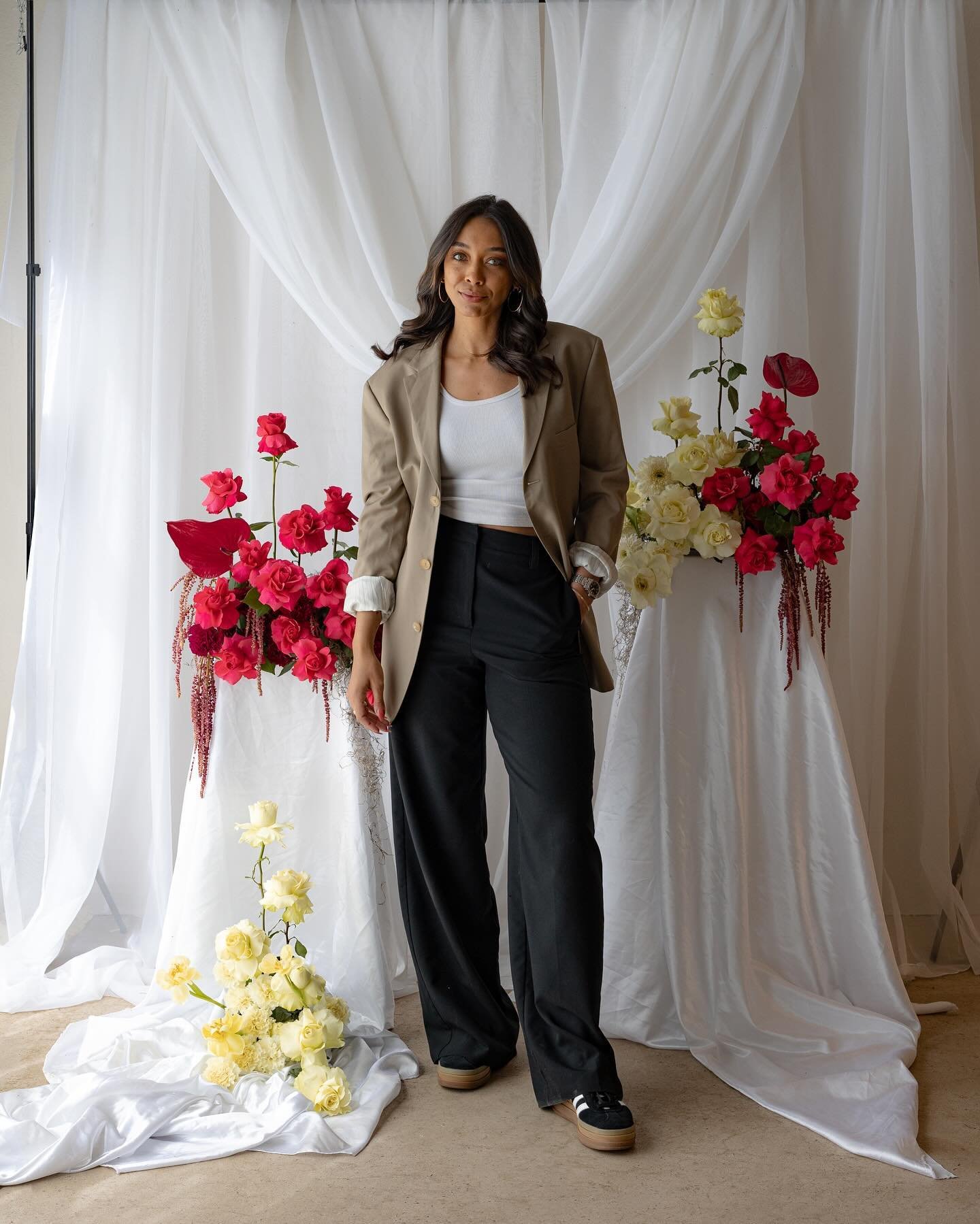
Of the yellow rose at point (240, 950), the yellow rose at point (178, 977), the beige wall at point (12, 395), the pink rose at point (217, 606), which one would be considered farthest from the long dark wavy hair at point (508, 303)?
the beige wall at point (12, 395)

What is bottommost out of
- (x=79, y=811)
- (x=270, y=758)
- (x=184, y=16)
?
(x=79, y=811)

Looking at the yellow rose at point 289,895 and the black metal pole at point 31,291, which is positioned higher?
the black metal pole at point 31,291

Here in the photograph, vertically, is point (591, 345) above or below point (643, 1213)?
above

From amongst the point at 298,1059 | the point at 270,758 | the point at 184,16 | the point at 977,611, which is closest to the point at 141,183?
→ the point at 184,16

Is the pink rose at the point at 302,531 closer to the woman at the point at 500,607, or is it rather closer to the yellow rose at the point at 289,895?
the woman at the point at 500,607

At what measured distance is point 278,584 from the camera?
2225 mm

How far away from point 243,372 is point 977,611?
198 centimetres

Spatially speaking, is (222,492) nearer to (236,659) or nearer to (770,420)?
(236,659)

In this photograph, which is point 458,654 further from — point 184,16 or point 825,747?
point 184,16

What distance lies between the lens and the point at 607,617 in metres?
2.93

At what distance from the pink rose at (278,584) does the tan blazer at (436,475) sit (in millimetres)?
143

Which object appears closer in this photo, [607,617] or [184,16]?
[184,16]

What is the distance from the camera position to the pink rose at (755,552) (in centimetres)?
233

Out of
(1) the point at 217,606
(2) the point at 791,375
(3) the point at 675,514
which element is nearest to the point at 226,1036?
(1) the point at 217,606
